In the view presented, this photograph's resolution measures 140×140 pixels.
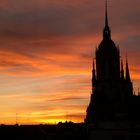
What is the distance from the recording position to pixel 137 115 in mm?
115438

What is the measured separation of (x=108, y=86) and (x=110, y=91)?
1251 millimetres

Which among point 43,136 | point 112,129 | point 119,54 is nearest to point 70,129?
point 43,136

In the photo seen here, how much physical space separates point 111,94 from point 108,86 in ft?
6.30

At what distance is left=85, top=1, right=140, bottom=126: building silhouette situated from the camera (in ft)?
384

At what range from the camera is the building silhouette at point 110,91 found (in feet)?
384

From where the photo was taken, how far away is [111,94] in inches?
5054

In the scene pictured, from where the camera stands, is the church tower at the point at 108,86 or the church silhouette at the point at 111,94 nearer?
the church silhouette at the point at 111,94

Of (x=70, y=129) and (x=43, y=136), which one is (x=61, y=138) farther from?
(x=70, y=129)

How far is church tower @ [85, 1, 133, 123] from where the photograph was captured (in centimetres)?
12031

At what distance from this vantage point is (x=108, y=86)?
12838 cm

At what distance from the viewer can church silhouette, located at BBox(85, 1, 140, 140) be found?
116m

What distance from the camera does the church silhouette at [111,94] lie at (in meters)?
116

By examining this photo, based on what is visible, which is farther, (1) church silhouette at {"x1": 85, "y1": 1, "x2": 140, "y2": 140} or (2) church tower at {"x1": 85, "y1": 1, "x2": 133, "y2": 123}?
(2) church tower at {"x1": 85, "y1": 1, "x2": 133, "y2": 123}

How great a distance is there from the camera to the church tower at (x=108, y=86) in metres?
120
